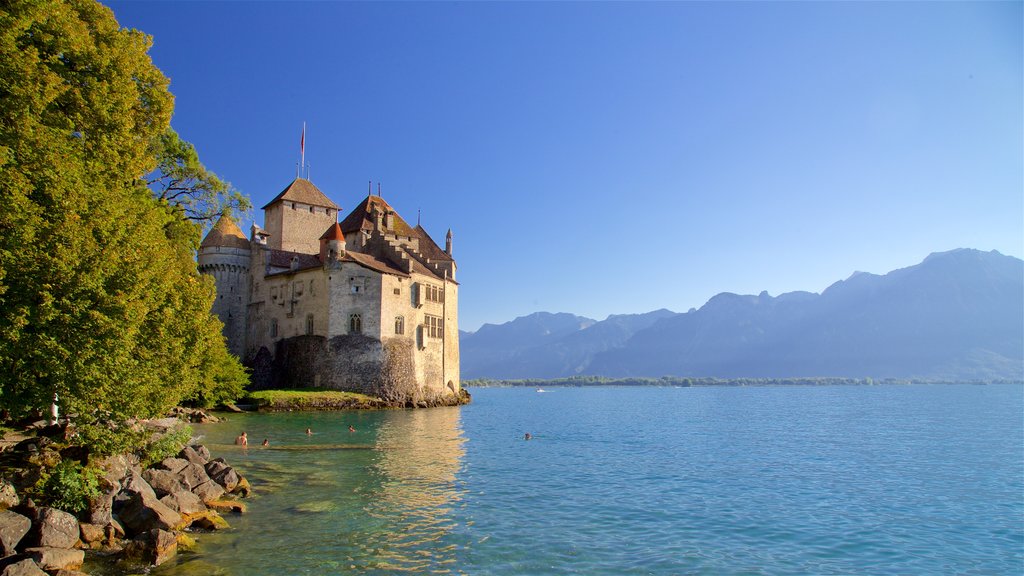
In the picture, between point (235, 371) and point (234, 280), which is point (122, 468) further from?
point (234, 280)

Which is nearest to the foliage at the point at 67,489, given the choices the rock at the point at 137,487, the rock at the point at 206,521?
the rock at the point at 137,487

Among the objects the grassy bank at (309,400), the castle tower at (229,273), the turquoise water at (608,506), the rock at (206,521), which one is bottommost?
the turquoise water at (608,506)

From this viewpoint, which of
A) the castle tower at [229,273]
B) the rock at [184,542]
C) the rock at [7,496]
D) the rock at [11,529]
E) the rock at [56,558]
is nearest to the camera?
the rock at [56,558]

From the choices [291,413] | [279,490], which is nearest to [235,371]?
[291,413]

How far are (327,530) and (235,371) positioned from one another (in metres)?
41.1

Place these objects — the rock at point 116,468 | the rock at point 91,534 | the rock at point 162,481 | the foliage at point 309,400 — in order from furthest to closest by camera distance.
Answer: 1. the foliage at point 309,400
2. the rock at point 162,481
3. the rock at point 116,468
4. the rock at point 91,534

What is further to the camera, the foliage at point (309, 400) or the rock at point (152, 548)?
the foliage at point (309, 400)

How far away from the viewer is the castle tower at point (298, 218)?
73500mm

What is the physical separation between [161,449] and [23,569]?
34.3 feet

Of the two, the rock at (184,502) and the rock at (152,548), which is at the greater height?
the rock at (184,502)

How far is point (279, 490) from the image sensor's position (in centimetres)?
2258

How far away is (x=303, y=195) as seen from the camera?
248 feet

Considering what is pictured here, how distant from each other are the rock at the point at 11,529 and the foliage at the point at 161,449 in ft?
23.3

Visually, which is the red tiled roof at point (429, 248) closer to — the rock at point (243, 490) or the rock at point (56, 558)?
the rock at point (243, 490)
